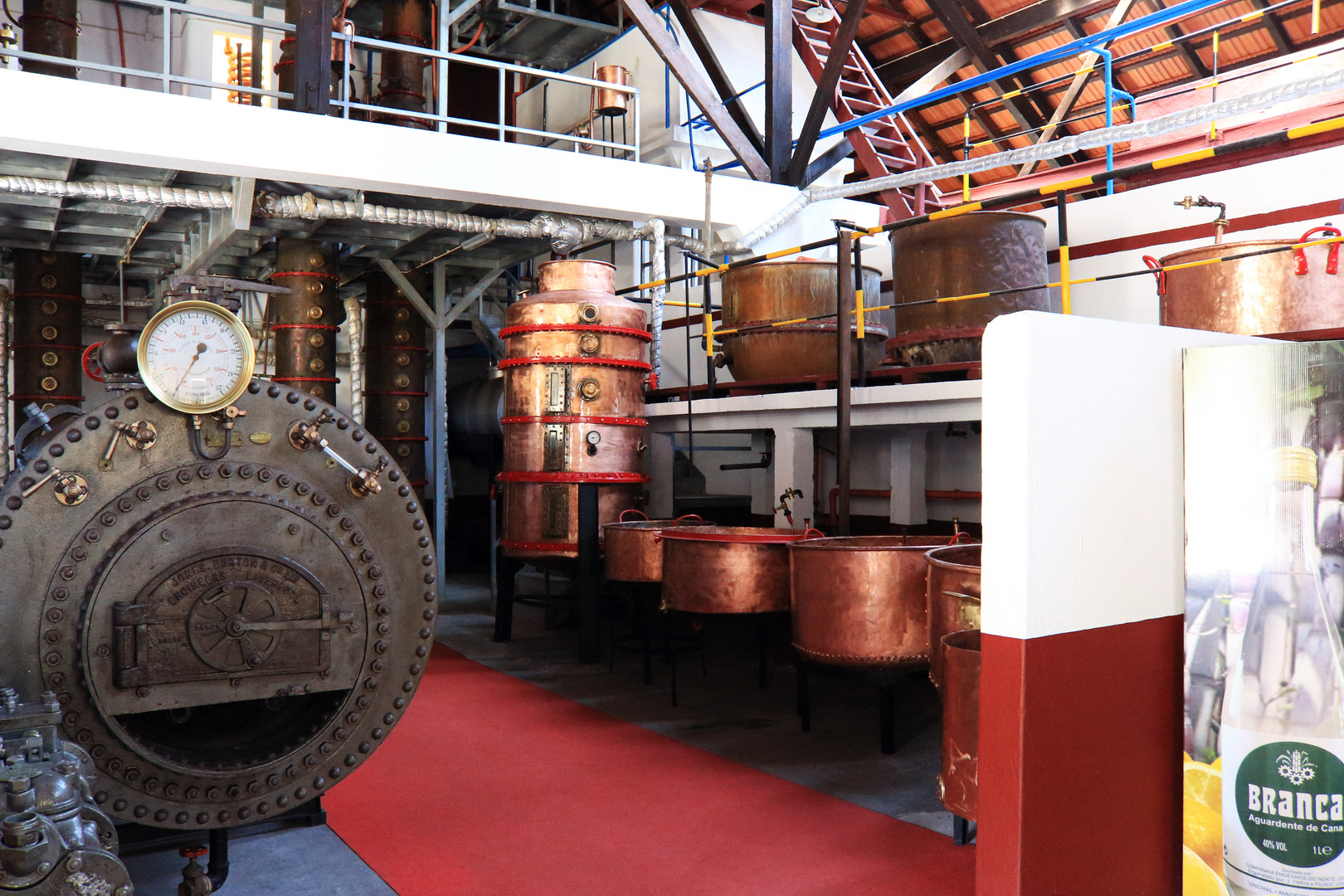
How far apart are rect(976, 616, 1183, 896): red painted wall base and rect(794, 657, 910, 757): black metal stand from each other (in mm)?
2354

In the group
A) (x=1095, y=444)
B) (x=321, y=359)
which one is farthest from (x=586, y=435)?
(x=1095, y=444)

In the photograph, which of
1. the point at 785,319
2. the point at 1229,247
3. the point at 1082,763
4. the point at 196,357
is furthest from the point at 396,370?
the point at 1082,763

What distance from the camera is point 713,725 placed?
20.7 feet

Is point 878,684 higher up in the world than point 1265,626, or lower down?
lower down

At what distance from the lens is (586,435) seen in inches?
328

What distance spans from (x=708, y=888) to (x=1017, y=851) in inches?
65.9

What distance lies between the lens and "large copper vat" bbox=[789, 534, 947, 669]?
5227 mm

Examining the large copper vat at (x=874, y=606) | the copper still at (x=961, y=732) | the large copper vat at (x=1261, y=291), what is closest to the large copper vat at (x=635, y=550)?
the large copper vat at (x=874, y=606)

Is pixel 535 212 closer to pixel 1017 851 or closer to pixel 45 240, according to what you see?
pixel 45 240

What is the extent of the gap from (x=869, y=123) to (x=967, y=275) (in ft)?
15.5

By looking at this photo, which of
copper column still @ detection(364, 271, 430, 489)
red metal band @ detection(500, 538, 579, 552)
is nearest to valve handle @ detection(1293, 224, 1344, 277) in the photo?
red metal band @ detection(500, 538, 579, 552)

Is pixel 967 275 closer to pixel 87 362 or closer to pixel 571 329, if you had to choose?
pixel 571 329

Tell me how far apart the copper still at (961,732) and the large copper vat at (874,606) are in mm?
1176

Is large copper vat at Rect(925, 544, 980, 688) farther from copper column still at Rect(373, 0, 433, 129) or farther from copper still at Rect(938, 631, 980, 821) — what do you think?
copper column still at Rect(373, 0, 433, 129)
